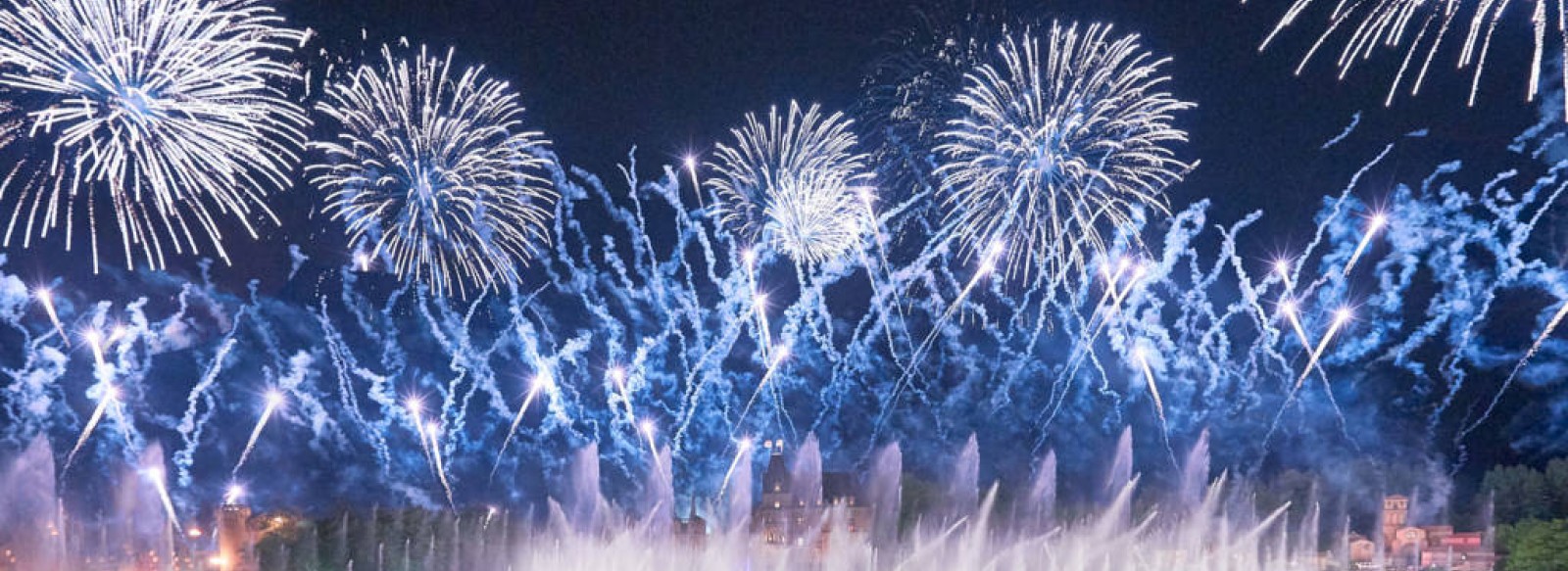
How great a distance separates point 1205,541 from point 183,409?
8091cm

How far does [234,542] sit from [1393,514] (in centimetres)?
7343

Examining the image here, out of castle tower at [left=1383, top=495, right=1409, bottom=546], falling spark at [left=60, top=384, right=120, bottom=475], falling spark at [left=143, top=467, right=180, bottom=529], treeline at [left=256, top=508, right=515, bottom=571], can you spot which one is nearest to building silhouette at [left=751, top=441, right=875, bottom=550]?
treeline at [left=256, top=508, right=515, bottom=571]

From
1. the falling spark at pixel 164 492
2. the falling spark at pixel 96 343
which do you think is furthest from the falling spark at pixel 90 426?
the falling spark at pixel 164 492

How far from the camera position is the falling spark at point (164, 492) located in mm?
84725

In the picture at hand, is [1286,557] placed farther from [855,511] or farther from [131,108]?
[131,108]

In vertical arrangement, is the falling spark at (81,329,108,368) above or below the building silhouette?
above

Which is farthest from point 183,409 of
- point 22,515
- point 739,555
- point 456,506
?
point 739,555

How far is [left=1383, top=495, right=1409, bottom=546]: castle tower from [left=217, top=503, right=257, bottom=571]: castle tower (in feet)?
235

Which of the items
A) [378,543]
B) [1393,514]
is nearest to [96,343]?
[378,543]

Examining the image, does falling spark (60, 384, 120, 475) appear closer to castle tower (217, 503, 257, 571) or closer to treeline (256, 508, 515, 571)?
treeline (256, 508, 515, 571)

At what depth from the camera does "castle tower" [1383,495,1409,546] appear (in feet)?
292

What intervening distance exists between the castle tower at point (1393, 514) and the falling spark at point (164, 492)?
7865 cm

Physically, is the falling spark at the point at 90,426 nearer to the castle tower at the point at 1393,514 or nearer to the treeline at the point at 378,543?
the treeline at the point at 378,543

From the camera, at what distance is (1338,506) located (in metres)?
94.9
